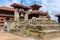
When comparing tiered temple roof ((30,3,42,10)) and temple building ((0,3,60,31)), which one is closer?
temple building ((0,3,60,31))

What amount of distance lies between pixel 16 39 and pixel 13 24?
9.83m

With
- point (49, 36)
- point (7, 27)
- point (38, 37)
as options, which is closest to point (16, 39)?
point (38, 37)

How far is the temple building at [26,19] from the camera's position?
22.7 metres

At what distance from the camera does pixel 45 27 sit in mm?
20672

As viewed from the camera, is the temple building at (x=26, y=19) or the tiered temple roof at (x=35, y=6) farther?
the tiered temple roof at (x=35, y=6)

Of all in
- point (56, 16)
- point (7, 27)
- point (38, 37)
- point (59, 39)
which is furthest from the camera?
point (56, 16)

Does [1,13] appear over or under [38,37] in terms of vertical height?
over

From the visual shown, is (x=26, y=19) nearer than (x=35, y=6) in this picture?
Yes

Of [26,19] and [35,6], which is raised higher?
[35,6]

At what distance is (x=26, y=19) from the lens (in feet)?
103

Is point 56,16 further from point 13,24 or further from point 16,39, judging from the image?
point 16,39

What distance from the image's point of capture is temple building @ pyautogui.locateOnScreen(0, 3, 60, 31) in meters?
22.7

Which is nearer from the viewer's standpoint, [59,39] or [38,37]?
[38,37]

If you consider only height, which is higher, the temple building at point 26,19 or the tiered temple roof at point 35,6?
the tiered temple roof at point 35,6
